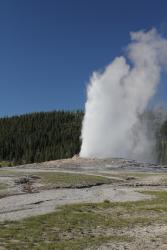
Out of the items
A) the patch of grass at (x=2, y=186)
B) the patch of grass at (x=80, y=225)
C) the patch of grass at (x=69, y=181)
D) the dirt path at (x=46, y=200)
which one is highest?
the patch of grass at (x=69, y=181)

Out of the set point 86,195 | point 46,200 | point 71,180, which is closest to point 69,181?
point 71,180

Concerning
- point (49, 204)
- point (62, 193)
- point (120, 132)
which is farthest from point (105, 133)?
point (49, 204)

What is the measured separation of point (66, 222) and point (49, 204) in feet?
32.1

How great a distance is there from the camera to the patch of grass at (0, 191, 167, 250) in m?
23.2

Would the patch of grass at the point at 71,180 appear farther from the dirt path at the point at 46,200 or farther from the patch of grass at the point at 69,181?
the dirt path at the point at 46,200

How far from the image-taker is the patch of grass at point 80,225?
76.1 feet

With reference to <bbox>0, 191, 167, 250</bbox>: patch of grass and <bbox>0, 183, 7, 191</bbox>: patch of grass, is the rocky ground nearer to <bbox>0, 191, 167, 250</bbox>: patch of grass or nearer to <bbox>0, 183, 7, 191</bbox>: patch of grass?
<bbox>0, 183, 7, 191</bbox>: patch of grass

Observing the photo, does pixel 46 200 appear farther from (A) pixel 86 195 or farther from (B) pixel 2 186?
(B) pixel 2 186

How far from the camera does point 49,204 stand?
131 feet

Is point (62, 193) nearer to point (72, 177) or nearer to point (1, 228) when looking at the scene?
point (72, 177)

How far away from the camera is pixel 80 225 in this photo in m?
29.7

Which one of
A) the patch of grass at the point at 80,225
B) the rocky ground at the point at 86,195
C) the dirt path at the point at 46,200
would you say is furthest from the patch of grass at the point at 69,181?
the patch of grass at the point at 80,225

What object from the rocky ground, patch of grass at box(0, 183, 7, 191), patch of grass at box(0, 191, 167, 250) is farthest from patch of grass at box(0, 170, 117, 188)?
patch of grass at box(0, 191, 167, 250)

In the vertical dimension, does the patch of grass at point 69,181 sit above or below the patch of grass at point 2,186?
above
